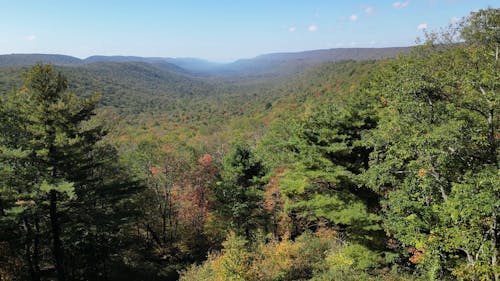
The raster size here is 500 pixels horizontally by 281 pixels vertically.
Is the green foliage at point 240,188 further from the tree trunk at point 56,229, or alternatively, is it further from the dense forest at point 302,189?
the tree trunk at point 56,229

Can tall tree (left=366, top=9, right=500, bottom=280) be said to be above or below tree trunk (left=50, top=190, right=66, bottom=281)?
above

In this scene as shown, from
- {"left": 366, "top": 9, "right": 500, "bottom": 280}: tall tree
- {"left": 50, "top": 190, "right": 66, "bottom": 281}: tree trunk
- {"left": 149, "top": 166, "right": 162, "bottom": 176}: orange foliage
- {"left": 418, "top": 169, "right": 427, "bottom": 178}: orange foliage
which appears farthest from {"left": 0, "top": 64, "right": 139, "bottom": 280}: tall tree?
{"left": 418, "top": 169, "right": 427, "bottom": 178}: orange foliage

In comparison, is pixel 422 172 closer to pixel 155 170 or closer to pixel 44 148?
pixel 44 148

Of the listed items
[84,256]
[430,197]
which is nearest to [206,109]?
[84,256]

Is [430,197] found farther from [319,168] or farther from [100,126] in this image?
[100,126]

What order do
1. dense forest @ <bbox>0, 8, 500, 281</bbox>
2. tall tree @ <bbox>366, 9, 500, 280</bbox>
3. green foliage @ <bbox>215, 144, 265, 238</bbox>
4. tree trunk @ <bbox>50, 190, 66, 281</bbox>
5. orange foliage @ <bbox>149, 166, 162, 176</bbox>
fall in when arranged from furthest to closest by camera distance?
orange foliage @ <bbox>149, 166, 162, 176</bbox> → green foliage @ <bbox>215, 144, 265, 238</bbox> → tree trunk @ <bbox>50, 190, 66, 281</bbox> → dense forest @ <bbox>0, 8, 500, 281</bbox> → tall tree @ <bbox>366, 9, 500, 280</bbox>

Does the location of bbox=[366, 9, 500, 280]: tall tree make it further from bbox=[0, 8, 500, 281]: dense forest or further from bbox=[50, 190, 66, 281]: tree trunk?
bbox=[50, 190, 66, 281]: tree trunk

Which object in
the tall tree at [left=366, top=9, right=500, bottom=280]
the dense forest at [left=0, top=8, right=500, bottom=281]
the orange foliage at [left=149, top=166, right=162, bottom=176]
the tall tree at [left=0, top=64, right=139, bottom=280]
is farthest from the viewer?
the orange foliage at [left=149, top=166, right=162, bottom=176]

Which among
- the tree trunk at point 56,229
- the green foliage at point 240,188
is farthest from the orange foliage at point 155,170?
the tree trunk at point 56,229
